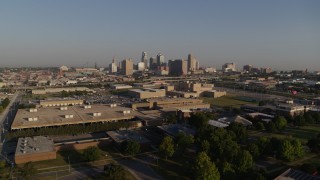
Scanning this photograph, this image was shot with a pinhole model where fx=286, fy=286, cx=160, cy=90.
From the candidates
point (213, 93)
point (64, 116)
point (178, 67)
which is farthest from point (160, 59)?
point (64, 116)

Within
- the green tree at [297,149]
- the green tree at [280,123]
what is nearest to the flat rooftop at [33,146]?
Answer: the green tree at [297,149]

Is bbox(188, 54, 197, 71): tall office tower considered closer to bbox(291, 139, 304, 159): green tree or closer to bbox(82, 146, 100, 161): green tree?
bbox(291, 139, 304, 159): green tree

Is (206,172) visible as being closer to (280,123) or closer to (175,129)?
(175,129)

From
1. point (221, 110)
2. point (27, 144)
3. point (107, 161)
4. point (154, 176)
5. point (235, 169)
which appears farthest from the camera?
point (221, 110)

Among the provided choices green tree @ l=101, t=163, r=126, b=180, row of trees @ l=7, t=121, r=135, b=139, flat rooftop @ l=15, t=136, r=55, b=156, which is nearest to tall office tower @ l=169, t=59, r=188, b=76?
row of trees @ l=7, t=121, r=135, b=139

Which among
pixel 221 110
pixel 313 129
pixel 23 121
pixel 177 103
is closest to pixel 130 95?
pixel 177 103

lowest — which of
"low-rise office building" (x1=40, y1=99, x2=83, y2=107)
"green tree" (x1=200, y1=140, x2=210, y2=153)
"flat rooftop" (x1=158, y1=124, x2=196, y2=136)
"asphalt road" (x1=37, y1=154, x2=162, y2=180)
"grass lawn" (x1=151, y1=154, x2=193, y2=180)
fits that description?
"asphalt road" (x1=37, y1=154, x2=162, y2=180)

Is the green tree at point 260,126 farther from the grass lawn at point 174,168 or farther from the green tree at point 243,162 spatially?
the green tree at point 243,162

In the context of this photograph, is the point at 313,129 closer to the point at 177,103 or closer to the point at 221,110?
the point at 221,110
